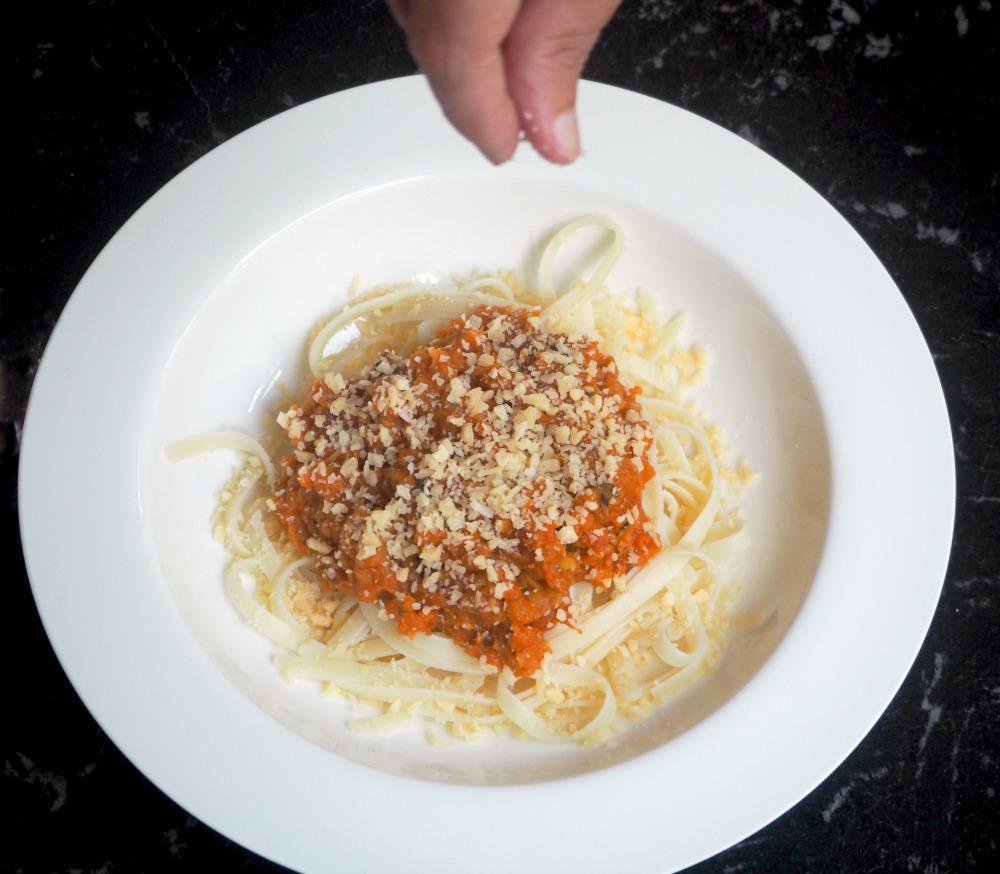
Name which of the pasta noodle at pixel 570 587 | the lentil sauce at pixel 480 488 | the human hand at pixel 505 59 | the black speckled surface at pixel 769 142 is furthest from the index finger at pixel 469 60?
the black speckled surface at pixel 769 142

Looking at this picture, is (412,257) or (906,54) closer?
(412,257)

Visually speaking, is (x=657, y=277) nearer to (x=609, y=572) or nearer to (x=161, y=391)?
(x=609, y=572)

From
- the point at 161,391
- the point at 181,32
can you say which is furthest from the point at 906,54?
the point at 161,391

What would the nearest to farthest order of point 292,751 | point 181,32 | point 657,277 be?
1. point 292,751
2. point 657,277
3. point 181,32

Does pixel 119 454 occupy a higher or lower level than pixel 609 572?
higher

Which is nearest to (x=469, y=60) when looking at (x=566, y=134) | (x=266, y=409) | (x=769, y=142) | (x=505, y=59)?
(x=505, y=59)

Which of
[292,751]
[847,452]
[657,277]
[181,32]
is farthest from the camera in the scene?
[181,32]

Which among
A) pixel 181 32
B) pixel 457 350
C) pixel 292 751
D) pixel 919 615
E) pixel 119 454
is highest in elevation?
pixel 181 32
